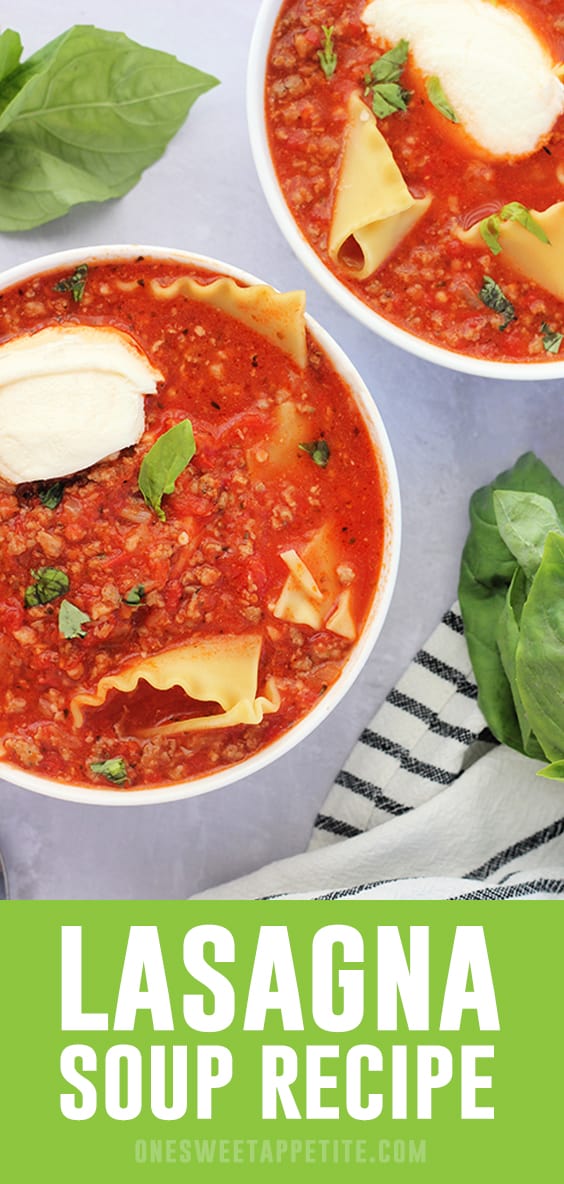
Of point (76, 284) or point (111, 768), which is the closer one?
point (76, 284)

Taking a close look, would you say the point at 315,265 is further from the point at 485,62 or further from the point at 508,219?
Result: the point at 485,62

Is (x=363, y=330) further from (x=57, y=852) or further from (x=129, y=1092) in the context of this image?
(x=129, y=1092)

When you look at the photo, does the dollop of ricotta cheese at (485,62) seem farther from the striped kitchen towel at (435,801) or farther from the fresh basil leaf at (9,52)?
the striped kitchen towel at (435,801)

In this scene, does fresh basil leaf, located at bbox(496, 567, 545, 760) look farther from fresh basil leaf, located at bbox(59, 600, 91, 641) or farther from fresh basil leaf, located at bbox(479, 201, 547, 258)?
fresh basil leaf, located at bbox(59, 600, 91, 641)

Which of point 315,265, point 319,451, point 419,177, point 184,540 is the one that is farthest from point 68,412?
point 419,177

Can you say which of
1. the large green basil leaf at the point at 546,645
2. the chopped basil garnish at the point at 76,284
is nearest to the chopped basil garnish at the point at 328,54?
the chopped basil garnish at the point at 76,284

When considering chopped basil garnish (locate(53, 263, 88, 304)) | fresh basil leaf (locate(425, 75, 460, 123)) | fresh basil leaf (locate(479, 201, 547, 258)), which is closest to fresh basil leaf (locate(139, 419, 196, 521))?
chopped basil garnish (locate(53, 263, 88, 304))
